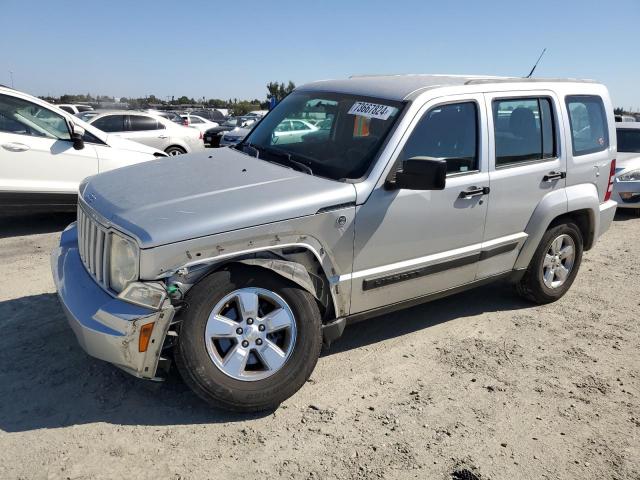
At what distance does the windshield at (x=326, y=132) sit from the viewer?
3.52 meters

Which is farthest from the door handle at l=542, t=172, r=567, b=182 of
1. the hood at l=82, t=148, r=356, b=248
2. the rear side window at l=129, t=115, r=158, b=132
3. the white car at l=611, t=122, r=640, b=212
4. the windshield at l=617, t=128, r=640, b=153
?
the rear side window at l=129, t=115, r=158, b=132

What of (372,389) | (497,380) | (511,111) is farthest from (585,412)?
(511,111)

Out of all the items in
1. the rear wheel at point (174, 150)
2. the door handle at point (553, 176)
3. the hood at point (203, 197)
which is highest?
the door handle at point (553, 176)

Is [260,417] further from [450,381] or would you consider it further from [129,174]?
[129,174]

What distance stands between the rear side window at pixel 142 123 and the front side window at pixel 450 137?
1016cm

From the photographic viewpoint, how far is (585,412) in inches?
128

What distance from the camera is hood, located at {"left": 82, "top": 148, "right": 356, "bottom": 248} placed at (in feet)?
9.16

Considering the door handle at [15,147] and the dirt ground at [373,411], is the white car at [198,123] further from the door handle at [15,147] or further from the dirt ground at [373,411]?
the dirt ground at [373,411]

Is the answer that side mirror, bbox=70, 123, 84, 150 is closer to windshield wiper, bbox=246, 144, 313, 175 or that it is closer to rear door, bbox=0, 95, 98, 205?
rear door, bbox=0, 95, 98, 205

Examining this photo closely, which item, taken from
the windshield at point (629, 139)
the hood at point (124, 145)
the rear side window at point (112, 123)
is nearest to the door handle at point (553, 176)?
the hood at point (124, 145)

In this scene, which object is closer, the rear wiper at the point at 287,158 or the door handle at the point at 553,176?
the rear wiper at the point at 287,158

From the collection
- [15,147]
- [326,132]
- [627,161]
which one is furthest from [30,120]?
[627,161]

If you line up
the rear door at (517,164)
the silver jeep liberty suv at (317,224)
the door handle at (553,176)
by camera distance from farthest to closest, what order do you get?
the door handle at (553,176)
the rear door at (517,164)
the silver jeep liberty suv at (317,224)

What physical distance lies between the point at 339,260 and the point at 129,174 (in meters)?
1.59
